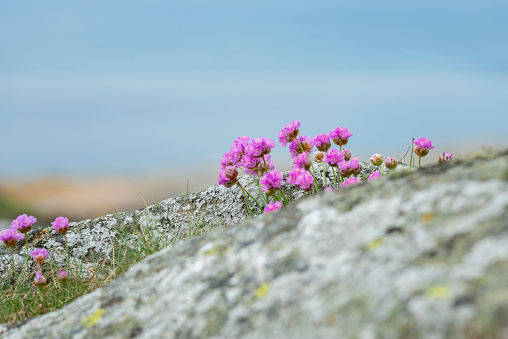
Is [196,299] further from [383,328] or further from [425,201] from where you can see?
[425,201]

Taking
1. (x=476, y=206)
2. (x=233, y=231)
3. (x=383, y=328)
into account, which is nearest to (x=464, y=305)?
(x=383, y=328)

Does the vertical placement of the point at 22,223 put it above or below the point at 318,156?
below

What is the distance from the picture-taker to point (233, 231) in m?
2.46

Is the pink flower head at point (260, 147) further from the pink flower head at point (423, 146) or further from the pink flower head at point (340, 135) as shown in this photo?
the pink flower head at point (423, 146)

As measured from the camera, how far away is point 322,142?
461cm

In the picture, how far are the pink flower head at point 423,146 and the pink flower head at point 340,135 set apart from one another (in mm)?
691

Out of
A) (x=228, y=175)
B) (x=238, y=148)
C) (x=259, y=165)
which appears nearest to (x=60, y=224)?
(x=228, y=175)

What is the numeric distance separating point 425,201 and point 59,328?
189cm

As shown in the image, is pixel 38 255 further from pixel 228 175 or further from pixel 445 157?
pixel 445 157

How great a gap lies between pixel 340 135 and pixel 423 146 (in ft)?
2.77

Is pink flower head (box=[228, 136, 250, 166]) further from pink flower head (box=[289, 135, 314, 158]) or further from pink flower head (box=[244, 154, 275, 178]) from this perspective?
pink flower head (box=[289, 135, 314, 158])

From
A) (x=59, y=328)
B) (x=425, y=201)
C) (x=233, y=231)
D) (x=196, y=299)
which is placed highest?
(x=425, y=201)

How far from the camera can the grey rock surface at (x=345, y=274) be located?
144 centimetres

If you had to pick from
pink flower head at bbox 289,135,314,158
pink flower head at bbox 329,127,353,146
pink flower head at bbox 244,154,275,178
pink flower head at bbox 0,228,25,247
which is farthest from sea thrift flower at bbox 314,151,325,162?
pink flower head at bbox 0,228,25,247
